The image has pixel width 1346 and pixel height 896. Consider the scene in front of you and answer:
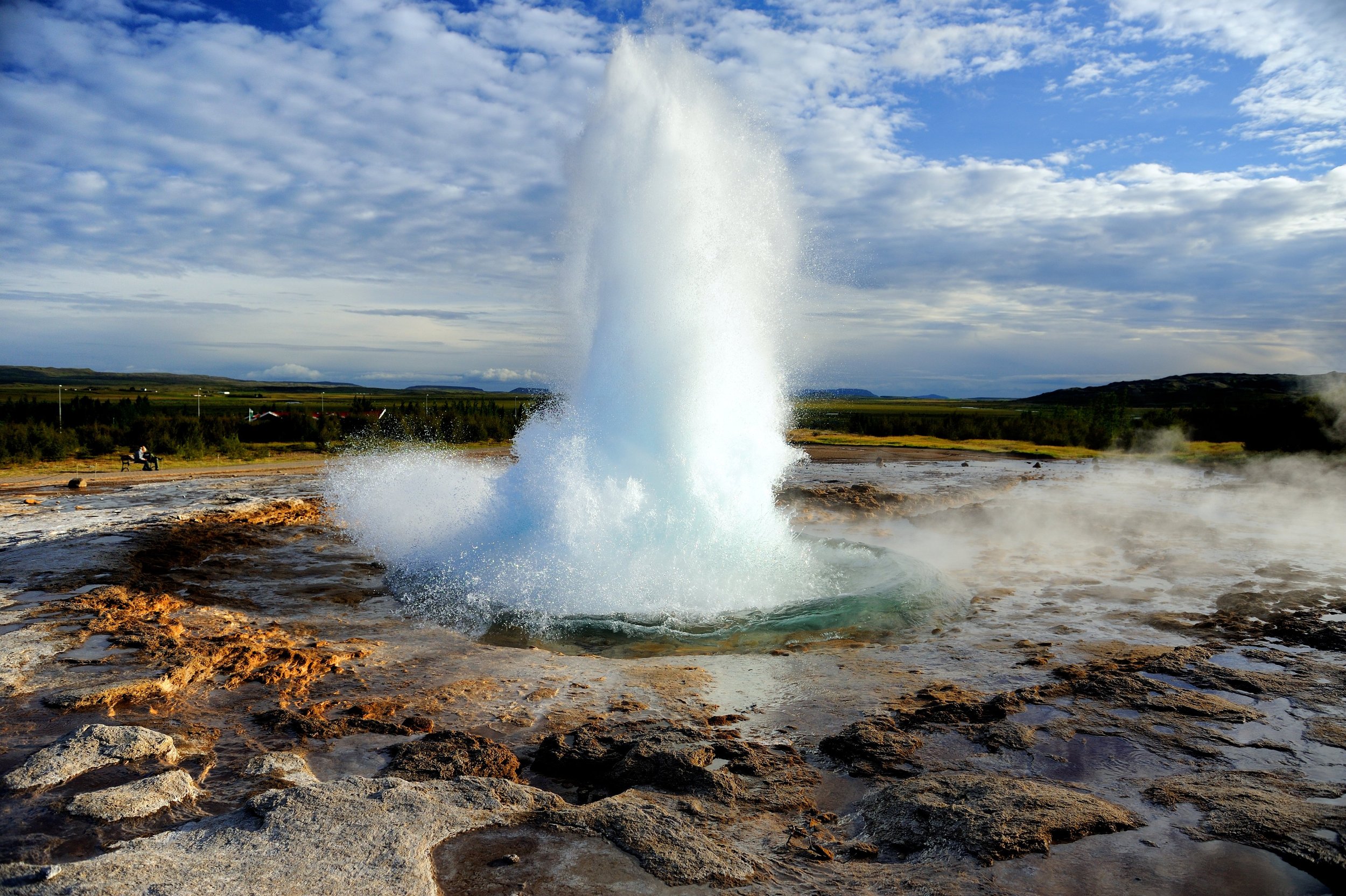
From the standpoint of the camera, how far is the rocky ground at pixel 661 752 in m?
3.59

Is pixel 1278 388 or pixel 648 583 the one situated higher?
pixel 1278 388

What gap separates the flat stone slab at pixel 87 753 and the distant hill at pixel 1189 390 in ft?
298

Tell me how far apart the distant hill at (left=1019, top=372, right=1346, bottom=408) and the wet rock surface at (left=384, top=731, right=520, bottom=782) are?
89.5m

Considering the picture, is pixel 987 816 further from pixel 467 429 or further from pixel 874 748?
pixel 467 429

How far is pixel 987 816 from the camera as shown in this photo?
13.2 ft

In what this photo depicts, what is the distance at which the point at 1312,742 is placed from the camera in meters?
5.23

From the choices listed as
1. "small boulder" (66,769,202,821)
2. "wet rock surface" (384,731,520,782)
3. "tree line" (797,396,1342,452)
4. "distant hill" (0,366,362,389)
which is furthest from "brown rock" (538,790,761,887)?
"distant hill" (0,366,362,389)

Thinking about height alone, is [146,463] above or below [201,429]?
below

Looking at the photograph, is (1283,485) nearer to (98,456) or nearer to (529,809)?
(529,809)

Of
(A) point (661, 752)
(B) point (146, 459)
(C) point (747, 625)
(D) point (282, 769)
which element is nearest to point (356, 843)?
(D) point (282, 769)

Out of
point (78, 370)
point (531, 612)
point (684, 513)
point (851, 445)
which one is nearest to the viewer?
point (531, 612)

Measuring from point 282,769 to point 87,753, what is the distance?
1.11 meters

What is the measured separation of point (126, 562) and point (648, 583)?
7.28m

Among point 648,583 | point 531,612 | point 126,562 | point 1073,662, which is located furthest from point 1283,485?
point 126,562
